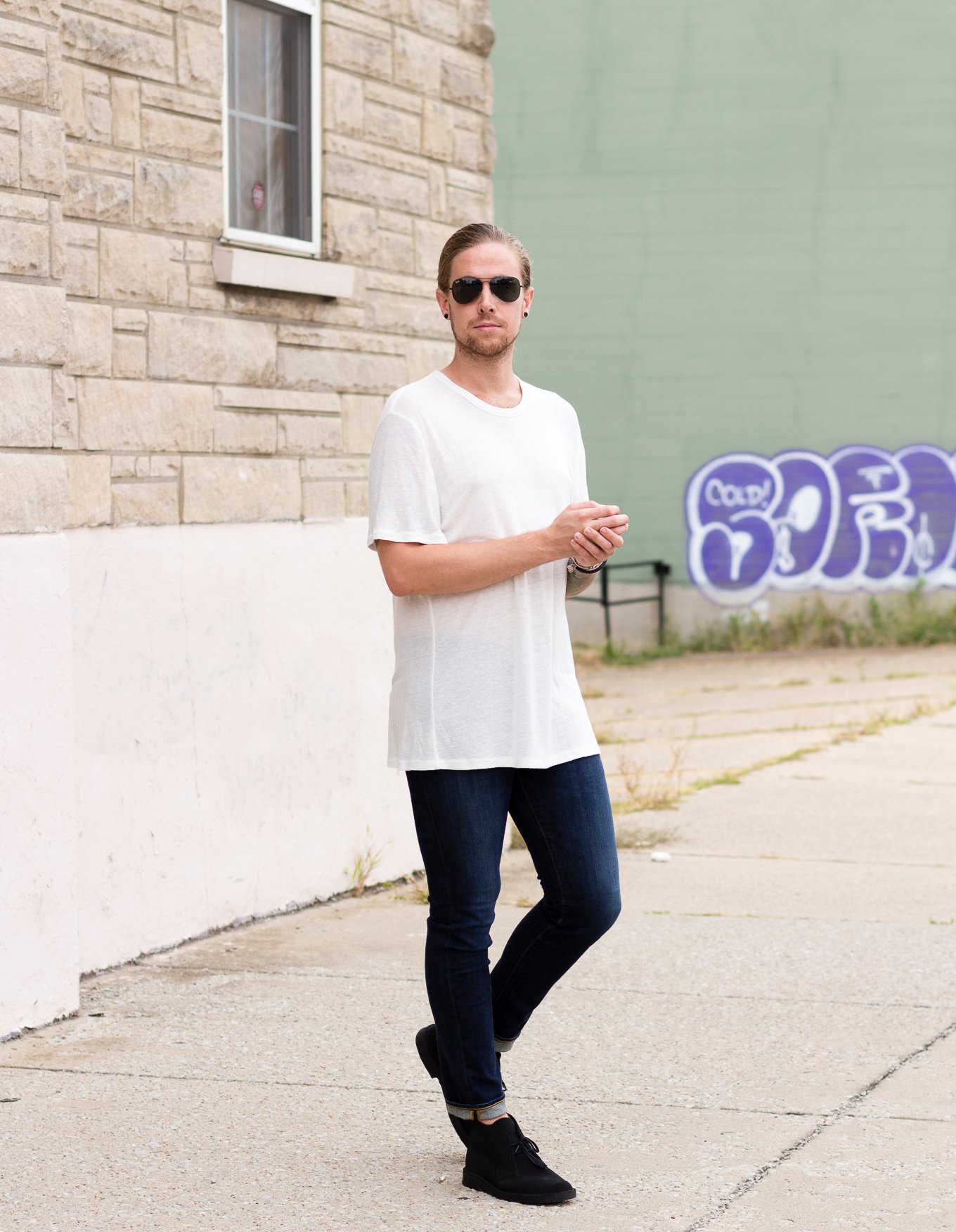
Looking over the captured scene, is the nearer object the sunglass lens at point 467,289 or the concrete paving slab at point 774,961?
the sunglass lens at point 467,289

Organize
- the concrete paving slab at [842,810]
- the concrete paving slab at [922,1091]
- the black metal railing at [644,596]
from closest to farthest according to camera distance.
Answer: the concrete paving slab at [922,1091], the concrete paving slab at [842,810], the black metal railing at [644,596]

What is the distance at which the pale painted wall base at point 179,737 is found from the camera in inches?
191

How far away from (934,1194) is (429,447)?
1.91m

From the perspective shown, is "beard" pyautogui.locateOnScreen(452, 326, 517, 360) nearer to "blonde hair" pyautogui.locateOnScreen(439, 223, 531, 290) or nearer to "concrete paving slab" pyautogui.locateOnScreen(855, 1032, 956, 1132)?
"blonde hair" pyautogui.locateOnScreen(439, 223, 531, 290)

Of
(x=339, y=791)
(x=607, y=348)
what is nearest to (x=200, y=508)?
(x=339, y=791)

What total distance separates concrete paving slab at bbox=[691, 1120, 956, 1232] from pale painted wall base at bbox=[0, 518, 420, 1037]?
2.24 m

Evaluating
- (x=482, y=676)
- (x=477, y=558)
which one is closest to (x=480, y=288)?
(x=477, y=558)

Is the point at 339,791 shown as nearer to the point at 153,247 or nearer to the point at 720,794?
the point at 153,247

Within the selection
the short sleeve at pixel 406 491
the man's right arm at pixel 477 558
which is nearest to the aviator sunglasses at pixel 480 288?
the short sleeve at pixel 406 491

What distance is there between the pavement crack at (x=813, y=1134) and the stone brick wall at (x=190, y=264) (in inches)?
104

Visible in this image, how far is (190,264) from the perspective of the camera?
231 inches

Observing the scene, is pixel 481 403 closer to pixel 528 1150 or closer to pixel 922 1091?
pixel 528 1150

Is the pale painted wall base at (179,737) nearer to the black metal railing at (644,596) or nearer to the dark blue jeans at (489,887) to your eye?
the dark blue jeans at (489,887)

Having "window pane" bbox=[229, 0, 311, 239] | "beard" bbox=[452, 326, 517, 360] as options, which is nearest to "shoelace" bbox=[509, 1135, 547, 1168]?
"beard" bbox=[452, 326, 517, 360]
